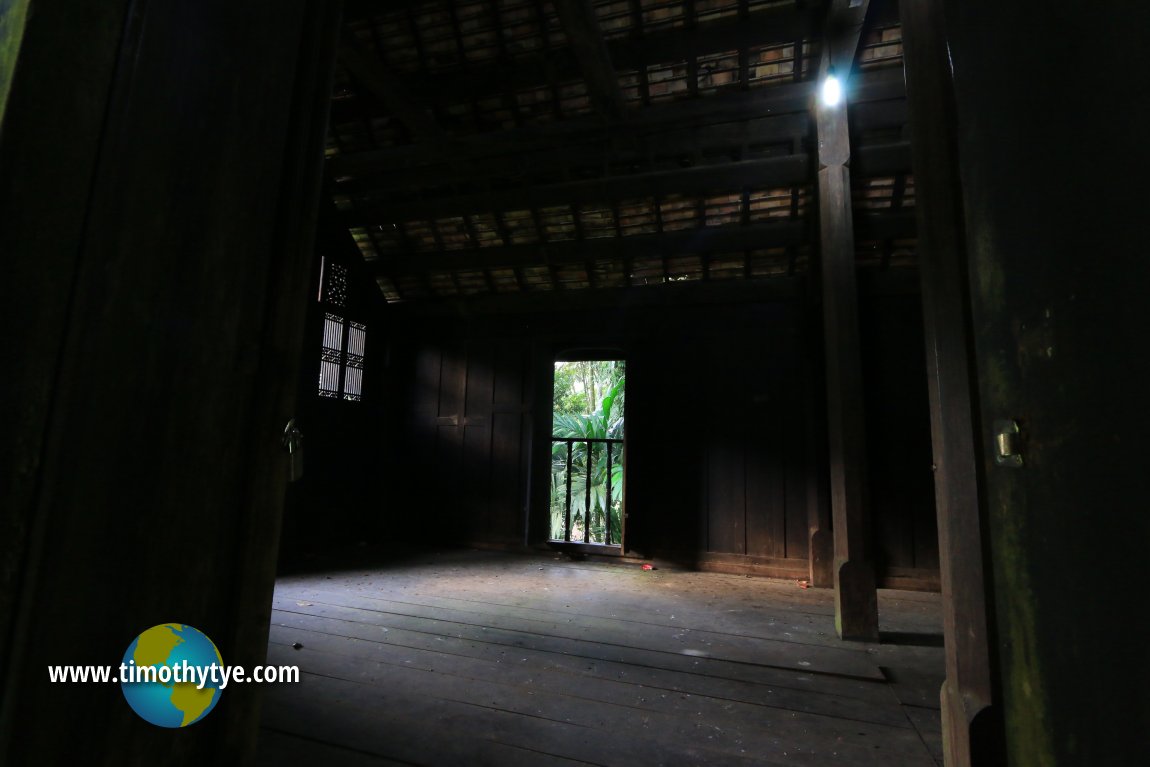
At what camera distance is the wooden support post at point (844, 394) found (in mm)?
2662

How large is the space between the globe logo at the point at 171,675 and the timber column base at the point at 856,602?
287 cm

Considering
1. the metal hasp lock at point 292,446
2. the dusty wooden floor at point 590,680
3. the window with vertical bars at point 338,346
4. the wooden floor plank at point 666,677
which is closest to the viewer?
the metal hasp lock at point 292,446

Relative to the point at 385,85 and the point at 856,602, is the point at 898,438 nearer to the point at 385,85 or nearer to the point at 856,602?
the point at 856,602

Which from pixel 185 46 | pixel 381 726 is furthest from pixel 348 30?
pixel 381 726

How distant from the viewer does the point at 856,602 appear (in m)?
2.65

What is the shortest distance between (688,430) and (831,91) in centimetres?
280

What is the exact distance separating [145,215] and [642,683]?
219 cm

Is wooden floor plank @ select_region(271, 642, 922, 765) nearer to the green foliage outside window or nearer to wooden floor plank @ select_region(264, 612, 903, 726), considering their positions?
wooden floor plank @ select_region(264, 612, 903, 726)

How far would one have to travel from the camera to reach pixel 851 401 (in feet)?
9.15

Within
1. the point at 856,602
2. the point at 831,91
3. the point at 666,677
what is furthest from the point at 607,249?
the point at 666,677

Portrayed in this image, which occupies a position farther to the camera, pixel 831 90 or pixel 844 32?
pixel 831 90

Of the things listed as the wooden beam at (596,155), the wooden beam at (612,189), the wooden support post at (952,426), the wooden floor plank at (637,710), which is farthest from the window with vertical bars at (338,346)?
the wooden support post at (952,426)

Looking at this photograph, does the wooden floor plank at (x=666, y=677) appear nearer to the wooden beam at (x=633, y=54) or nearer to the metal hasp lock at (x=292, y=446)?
the metal hasp lock at (x=292, y=446)

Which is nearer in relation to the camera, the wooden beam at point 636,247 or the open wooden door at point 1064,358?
the open wooden door at point 1064,358
